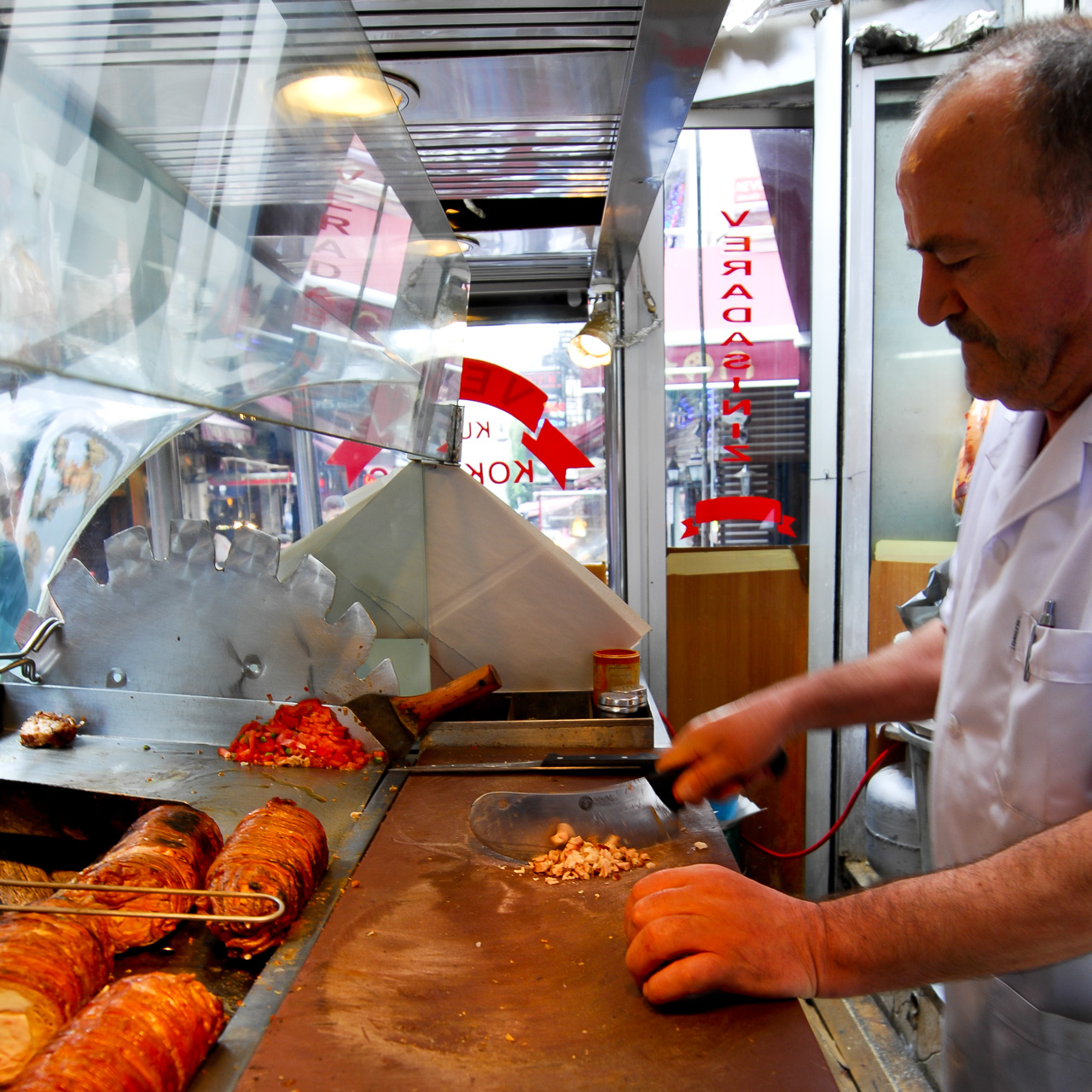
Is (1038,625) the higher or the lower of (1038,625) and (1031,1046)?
the higher

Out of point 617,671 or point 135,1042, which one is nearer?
point 135,1042

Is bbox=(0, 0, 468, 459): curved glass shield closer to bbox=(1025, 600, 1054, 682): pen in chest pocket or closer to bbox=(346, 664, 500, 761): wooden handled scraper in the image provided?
bbox=(346, 664, 500, 761): wooden handled scraper

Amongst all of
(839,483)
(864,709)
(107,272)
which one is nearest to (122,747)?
(107,272)

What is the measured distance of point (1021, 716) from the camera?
1.22 metres

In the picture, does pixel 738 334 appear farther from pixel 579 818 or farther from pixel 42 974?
pixel 42 974

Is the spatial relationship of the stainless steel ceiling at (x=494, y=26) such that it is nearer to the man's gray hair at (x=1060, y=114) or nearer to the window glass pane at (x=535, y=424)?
the man's gray hair at (x=1060, y=114)

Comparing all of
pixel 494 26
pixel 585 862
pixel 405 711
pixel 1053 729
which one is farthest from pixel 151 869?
pixel 494 26

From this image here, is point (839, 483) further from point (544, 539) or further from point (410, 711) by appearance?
point (410, 711)

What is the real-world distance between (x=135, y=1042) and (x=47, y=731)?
4.61ft

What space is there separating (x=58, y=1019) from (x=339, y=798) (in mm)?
857

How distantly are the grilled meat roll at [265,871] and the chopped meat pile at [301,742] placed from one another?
54 centimetres

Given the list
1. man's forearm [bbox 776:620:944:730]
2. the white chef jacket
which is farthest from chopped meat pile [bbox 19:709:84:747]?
the white chef jacket

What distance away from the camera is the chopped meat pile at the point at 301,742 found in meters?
2.04

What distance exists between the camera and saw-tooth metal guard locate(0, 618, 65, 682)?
2.17m
